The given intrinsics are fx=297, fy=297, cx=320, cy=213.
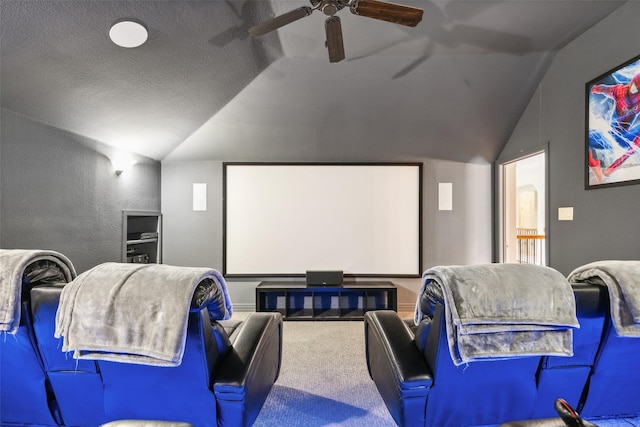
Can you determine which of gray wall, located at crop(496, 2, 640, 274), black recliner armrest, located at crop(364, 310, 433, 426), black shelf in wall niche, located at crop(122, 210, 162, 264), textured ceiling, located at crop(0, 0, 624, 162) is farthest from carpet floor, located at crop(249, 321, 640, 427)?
textured ceiling, located at crop(0, 0, 624, 162)

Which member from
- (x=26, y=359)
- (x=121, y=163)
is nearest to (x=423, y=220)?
(x=121, y=163)

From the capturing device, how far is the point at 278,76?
316 centimetres

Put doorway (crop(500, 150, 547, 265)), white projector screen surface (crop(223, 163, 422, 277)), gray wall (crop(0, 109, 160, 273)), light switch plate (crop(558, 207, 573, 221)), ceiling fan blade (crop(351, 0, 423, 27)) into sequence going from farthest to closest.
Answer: white projector screen surface (crop(223, 163, 422, 277))
doorway (crop(500, 150, 547, 265))
light switch plate (crop(558, 207, 573, 221))
gray wall (crop(0, 109, 160, 273))
ceiling fan blade (crop(351, 0, 423, 27))

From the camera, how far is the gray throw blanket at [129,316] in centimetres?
118

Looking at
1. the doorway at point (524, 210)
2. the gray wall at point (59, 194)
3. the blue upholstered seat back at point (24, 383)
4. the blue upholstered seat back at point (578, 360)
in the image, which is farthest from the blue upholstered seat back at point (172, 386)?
the doorway at point (524, 210)

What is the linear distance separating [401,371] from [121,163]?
3513 mm

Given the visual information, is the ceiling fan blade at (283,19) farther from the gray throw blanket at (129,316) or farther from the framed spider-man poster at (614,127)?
the framed spider-man poster at (614,127)

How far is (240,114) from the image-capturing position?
11.5ft

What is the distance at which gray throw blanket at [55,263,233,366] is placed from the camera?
46.5 inches

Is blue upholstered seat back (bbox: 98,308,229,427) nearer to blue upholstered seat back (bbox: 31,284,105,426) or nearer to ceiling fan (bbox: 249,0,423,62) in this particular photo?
blue upholstered seat back (bbox: 31,284,105,426)

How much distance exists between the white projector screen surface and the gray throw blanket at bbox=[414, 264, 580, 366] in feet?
9.21

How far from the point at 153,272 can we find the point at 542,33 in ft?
11.7

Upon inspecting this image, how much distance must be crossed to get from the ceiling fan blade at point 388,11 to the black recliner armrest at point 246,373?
2041 millimetres

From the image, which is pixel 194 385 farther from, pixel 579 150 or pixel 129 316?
pixel 579 150
